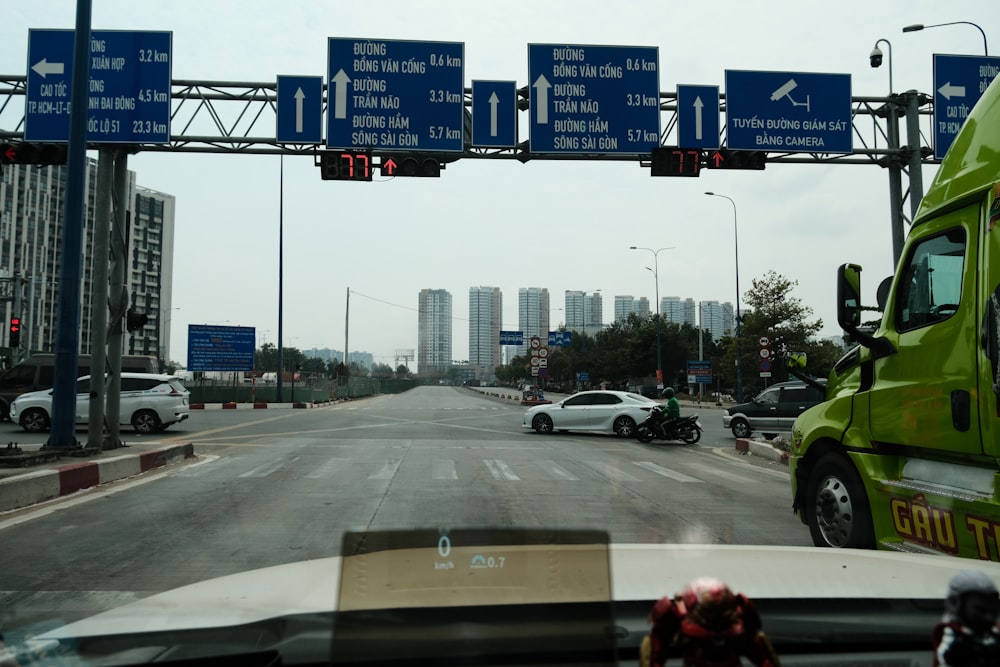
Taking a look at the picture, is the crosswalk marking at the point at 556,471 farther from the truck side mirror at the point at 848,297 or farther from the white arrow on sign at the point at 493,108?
the white arrow on sign at the point at 493,108

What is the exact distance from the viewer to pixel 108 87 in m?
14.9

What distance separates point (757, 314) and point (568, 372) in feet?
194

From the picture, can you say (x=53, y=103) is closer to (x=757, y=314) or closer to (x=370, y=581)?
(x=370, y=581)

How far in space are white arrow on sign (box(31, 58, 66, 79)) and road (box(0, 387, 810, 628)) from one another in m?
8.33

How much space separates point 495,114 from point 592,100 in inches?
83.4

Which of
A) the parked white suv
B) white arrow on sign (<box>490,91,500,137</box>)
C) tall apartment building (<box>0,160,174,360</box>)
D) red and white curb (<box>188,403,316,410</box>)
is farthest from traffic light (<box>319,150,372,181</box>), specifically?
tall apartment building (<box>0,160,174,360</box>)

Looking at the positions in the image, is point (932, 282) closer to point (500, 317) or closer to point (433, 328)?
point (500, 317)

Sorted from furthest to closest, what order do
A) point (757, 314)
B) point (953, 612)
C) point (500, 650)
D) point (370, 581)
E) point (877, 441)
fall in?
1. point (757, 314)
2. point (877, 441)
3. point (370, 581)
4. point (500, 650)
5. point (953, 612)

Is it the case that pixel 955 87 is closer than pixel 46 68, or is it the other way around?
pixel 46 68

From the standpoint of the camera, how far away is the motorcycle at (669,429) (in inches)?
797

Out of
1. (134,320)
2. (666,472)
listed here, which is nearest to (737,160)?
(666,472)

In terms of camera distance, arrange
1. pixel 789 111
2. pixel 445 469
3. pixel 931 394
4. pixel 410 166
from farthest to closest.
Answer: pixel 789 111
pixel 410 166
pixel 445 469
pixel 931 394

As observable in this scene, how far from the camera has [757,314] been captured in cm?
4588

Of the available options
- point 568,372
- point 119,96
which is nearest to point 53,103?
point 119,96
